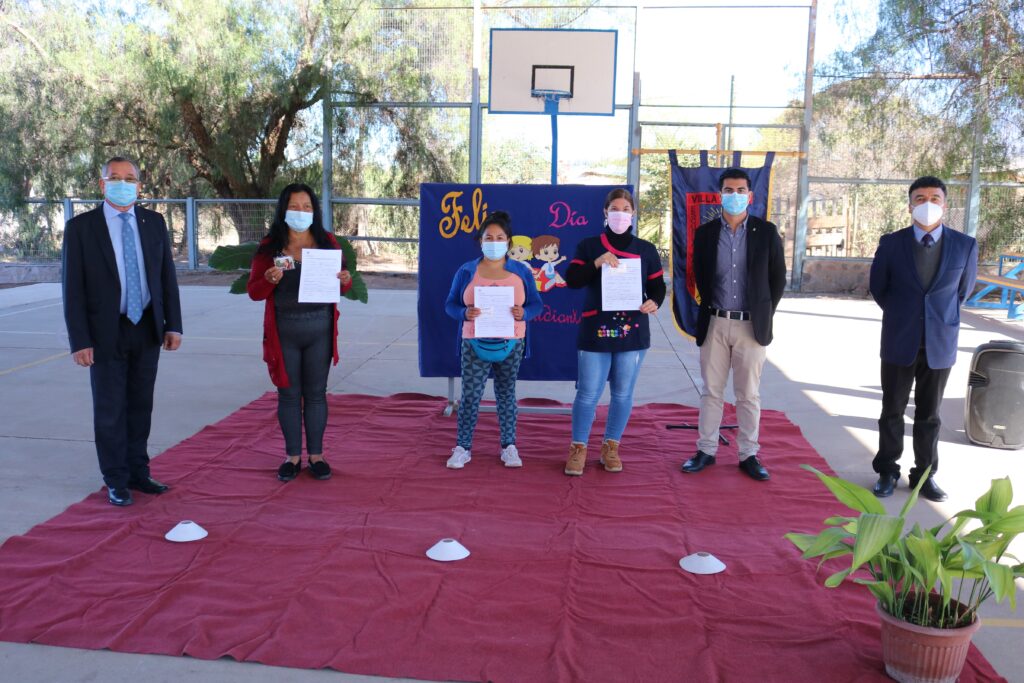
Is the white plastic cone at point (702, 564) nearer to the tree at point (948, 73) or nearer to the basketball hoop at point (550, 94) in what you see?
the basketball hoop at point (550, 94)

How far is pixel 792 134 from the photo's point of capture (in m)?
17.1

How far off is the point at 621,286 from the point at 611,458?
1.12 metres

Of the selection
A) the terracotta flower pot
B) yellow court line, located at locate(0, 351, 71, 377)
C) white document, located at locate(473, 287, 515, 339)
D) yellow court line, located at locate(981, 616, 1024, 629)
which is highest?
white document, located at locate(473, 287, 515, 339)

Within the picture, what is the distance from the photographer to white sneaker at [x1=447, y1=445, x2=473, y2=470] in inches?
218

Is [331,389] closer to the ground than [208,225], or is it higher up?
closer to the ground

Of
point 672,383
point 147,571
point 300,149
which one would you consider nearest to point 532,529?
point 147,571

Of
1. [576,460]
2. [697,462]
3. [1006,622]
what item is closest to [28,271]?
[576,460]

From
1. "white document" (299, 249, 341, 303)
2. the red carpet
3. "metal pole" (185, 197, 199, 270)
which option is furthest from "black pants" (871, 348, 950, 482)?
"metal pole" (185, 197, 199, 270)

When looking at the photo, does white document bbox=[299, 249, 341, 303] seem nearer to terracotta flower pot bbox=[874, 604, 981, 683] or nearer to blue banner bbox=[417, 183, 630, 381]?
blue banner bbox=[417, 183, 630, 381]

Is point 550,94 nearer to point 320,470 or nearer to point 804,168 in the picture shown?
point 320,470

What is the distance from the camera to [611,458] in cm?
554

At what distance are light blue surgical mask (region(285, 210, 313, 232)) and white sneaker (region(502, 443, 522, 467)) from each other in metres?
1.86

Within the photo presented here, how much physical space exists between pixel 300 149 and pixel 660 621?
670 inches

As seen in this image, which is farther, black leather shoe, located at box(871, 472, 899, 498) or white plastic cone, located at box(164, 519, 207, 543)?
black leather shoe, located at box(871, 472, 899, 498)
